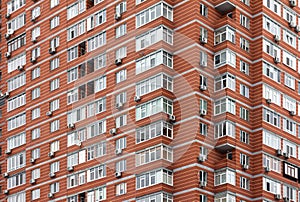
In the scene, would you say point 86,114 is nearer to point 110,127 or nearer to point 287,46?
point 110,127

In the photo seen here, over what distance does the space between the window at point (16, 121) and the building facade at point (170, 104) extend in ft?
12.3

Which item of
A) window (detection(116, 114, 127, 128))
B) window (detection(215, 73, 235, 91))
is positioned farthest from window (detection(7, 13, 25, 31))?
window (detection(215, 73, 235, 91))

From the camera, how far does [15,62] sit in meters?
110

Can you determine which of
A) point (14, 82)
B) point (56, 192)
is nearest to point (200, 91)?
point (56, 192)

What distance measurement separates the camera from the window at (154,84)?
87188mm

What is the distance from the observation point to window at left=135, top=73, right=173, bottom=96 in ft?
286

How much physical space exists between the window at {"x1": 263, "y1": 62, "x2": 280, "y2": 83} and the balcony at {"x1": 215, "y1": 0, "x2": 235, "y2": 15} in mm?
6664

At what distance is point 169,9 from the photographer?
9031cm

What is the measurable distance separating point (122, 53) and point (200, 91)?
10.7m

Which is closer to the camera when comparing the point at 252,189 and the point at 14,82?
the point at 252,189

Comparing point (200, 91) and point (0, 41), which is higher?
point (0, 41)

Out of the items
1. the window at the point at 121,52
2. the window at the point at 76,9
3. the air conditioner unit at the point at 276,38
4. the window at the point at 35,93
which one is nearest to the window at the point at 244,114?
the air conditioner unit at the point at 276,38

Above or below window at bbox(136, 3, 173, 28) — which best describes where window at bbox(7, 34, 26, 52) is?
above

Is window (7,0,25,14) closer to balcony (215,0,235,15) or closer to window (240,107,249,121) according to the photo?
balcony (215,0,235,15)
